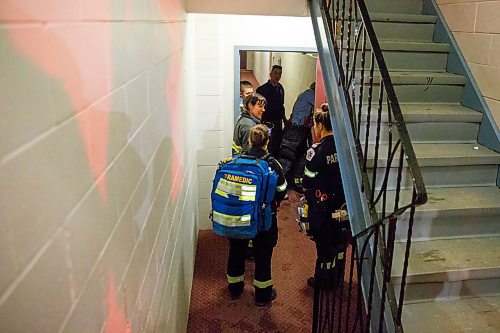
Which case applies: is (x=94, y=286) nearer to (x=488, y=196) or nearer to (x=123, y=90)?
(x=123, y=90)

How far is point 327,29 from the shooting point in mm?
2811

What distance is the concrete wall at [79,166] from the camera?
0.66 metres

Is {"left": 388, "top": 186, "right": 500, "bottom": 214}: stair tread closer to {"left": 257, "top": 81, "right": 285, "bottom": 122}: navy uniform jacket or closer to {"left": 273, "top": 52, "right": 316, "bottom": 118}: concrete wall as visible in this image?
{"left": 257, "top": 81, "right": 285, "bottom": 122}: navy uniform jacket

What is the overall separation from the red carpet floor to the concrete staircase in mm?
1101

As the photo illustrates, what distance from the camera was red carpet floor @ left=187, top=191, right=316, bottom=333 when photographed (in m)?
3.07

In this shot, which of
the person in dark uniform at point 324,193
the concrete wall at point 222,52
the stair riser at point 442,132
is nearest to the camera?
the stair riser at point 442,132

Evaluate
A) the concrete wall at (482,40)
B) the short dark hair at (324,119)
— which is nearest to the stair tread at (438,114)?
the concrete wall at (482,40)

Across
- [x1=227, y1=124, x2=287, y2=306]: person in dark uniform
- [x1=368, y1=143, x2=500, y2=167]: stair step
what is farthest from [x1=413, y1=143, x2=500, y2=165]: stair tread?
[x1=227, y1=124, x2=287, y2=306]: person in dark uniform

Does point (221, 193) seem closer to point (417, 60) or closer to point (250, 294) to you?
point (250, 294)

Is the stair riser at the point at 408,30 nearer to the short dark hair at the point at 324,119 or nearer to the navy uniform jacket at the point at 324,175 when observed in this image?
the short dark hair at the point at 324,119

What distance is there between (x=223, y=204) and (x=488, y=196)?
1620 millimetres

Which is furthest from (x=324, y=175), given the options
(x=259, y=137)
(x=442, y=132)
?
(x=442, y=132)

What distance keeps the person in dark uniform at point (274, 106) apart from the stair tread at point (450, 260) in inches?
130

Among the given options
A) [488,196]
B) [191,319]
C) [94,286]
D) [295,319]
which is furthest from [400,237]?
[94,286]
